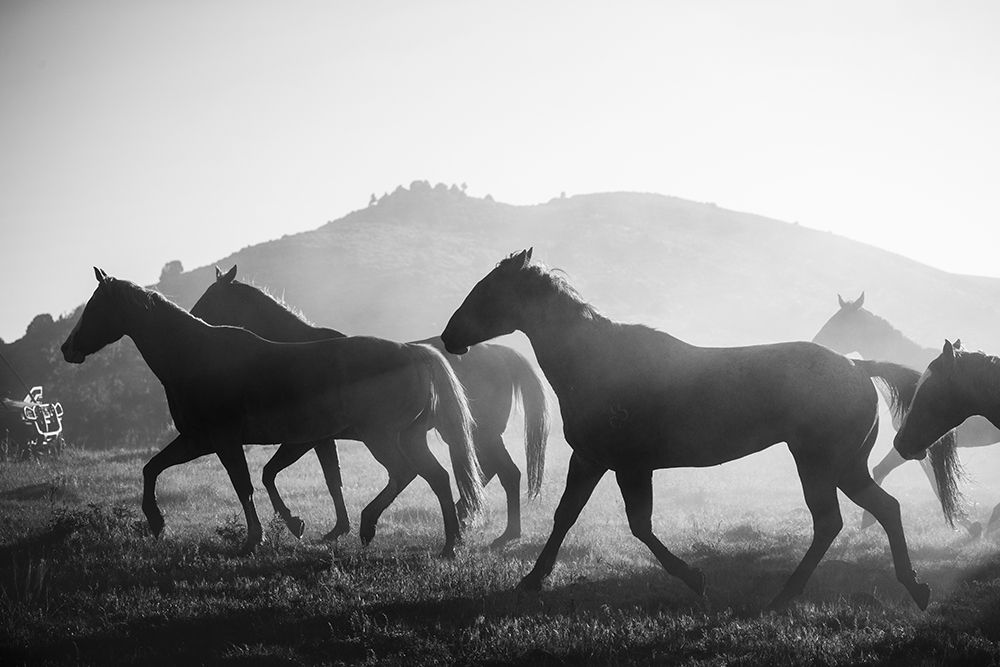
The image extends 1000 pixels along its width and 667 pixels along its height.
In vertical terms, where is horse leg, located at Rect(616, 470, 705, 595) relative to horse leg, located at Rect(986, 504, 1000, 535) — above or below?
above

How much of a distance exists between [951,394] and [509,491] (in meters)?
5.81

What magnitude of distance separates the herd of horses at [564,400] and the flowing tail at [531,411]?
0.06 meters

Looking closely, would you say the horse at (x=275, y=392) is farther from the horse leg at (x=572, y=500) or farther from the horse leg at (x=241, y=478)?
the horse leg at (x=572, y=500)

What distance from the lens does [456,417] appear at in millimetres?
9438

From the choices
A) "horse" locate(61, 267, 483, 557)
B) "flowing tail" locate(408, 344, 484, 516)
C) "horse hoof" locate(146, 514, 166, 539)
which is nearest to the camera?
"horse" locate(61, 267, 483, 557)

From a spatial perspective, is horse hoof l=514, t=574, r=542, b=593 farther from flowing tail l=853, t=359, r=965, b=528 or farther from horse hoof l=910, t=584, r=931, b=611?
flowing tail l=853, t=359, r=965, b=528

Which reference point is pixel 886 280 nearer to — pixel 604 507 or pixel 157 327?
pixel 604 507

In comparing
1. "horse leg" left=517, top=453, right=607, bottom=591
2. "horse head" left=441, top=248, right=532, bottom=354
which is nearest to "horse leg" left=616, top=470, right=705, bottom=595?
"horse leg" left=517, top=453, right=607, bottom=591

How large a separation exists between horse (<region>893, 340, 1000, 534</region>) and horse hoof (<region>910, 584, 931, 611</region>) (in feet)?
4.89

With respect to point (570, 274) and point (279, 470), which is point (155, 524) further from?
point (570, 274)

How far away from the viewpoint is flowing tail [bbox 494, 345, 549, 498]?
35.2 ft

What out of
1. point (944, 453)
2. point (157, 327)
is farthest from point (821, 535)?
point (157, 327)

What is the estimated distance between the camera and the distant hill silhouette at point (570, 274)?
140ft

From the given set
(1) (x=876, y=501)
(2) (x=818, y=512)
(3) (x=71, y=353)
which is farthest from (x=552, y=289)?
(3) (x=71, y=353)
